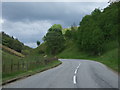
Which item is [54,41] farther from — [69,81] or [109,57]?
[69,81]

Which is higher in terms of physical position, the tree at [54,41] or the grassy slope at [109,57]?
the tree at [54,41]

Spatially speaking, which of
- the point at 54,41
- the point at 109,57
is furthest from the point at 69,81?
the point at 54,41

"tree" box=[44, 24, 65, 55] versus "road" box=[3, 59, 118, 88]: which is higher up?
"tree" box=[44, 24, 65, 55]

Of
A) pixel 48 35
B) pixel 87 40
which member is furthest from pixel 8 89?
pixel 48 35

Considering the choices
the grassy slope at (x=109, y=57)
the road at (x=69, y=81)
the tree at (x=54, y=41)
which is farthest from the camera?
the tree at (x=54, y=41)

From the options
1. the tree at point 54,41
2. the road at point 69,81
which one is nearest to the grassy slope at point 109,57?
the road at point 69,81

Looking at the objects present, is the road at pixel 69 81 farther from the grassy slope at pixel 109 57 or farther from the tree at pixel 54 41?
the tree at pixel 54 41

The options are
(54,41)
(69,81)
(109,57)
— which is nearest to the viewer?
(69,81)

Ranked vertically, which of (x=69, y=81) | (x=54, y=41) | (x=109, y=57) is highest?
(x=54, y=41)

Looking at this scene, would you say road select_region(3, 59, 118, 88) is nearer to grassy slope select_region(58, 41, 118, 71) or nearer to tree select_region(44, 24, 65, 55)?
grassy slope select_region(58, 41, 118, 71)

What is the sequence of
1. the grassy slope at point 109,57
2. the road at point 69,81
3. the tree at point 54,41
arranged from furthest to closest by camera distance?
the tree at point 54,41
the grassy slope at point 109,57
the road at point 69,81

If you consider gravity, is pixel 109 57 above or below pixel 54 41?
below

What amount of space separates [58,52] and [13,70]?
93012 millimetres

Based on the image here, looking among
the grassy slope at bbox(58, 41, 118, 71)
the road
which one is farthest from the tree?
the road
